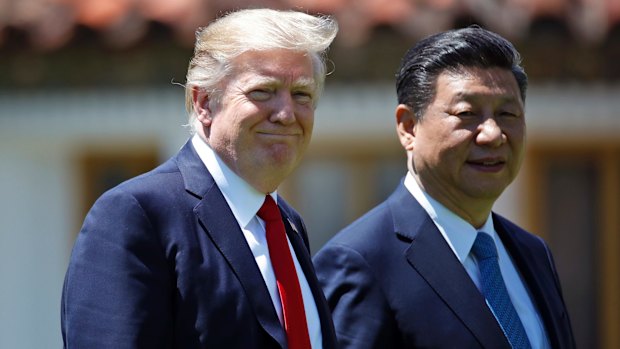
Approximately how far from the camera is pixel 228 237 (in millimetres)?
3076

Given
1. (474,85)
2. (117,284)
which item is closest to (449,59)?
(474,85)

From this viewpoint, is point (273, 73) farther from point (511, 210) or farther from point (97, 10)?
point (97, 10)

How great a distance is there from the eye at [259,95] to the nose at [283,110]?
1.1 inches

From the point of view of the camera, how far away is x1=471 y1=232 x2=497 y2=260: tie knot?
365 centimetres

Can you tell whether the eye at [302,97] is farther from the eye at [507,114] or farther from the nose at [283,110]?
the eye at [507,114]

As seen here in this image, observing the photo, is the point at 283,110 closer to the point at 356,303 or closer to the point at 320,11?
the point at 356,303

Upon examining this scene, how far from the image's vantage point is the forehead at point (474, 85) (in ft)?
11.7

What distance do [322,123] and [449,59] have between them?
313 centimetres

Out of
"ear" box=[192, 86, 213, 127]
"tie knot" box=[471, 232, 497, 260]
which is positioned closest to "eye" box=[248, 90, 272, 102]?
"ear" box=[192, 86, 213, 127]

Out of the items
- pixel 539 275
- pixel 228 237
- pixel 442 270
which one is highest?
pixel 228 237

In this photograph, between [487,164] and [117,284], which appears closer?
[117,284]

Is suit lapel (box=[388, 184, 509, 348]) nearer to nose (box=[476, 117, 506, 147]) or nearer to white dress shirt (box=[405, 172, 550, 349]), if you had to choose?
white dress shirt (box=[405, 172, 550, 349])

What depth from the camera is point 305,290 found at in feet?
10.6

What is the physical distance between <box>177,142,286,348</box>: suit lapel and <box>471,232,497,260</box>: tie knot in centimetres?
83
